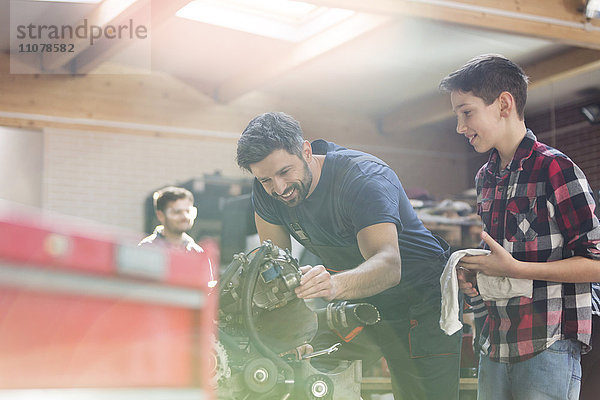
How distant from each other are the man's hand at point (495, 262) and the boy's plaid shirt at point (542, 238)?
71mm

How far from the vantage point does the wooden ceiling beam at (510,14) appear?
351 centimetres

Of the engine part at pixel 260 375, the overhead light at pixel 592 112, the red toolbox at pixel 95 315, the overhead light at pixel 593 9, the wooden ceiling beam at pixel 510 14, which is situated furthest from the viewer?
the overhead light at pixel 592 112

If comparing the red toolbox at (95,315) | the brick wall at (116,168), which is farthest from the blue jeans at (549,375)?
the brick wall at (116,168)

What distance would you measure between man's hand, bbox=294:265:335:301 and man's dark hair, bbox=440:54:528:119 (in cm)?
55

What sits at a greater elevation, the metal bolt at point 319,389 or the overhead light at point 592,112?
the overhead light at point 592,112

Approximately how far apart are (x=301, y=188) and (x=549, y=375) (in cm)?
74

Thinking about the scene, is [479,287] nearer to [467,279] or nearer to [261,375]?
[467,279]

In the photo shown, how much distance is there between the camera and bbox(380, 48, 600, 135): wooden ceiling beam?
3.98 meters

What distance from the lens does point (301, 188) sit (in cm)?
170

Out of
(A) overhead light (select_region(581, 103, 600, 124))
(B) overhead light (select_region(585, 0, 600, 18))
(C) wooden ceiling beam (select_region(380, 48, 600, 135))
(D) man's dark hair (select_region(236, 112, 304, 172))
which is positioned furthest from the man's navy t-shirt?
(A) overhead light (select_region(581, 103, 600, 124))

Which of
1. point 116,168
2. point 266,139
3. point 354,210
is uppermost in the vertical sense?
point 116,168

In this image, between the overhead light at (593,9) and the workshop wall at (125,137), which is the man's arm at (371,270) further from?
the workshop wall at (125,137)

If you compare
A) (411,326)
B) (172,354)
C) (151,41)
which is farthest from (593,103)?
(172,354)

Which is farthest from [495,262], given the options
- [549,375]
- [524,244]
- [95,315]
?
[95,315]
